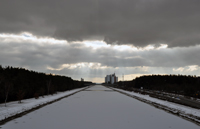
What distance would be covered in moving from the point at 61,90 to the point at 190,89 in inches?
1240

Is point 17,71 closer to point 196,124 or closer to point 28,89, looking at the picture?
point 28,89

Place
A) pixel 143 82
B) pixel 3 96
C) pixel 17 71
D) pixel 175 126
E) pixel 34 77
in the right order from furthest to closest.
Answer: pixel 143 82
pixel 34 77
pixel 17 71
pixel 3 96
pixel 175 126

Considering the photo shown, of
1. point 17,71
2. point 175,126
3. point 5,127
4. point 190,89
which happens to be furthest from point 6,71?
point 190,89

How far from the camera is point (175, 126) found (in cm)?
862

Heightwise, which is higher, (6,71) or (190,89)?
(6,71)

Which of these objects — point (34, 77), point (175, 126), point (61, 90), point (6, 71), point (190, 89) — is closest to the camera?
point (175, 126)

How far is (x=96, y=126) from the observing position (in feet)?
27.5

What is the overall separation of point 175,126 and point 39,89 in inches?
880

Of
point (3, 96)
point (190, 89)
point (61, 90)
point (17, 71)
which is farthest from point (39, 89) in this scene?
point (190, 89)

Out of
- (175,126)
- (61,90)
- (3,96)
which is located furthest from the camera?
(61,90)

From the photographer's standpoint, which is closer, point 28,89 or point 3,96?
point 3,96

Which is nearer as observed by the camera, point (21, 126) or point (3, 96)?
point (21, 126)

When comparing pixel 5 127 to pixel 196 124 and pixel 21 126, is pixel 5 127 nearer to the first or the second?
pixel 21 126

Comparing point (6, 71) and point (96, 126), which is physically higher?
point (6, 71)
